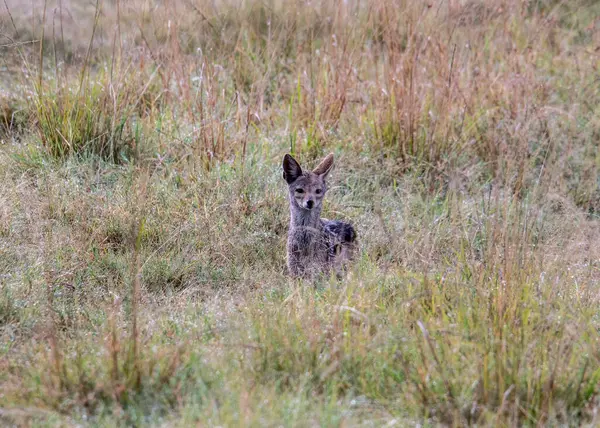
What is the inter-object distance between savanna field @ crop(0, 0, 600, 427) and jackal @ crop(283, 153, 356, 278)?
15cm

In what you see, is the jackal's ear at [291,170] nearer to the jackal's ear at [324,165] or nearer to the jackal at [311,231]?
the jackal at [311,231]

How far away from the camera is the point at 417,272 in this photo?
4.87m

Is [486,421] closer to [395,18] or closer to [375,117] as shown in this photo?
[375,117]

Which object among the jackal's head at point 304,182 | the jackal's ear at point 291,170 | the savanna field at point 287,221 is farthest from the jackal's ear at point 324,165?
the savanna field at point 287,221

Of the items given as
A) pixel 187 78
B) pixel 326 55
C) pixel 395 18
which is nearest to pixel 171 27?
pixel 187 78

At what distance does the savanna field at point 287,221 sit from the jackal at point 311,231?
0.15 m

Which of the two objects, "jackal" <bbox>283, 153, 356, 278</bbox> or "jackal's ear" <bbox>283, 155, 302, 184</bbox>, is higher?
"jackal's ear" <bbox>283, 155, 302, 184</bbox>

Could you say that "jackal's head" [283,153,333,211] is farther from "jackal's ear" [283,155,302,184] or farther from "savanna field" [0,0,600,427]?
"savanna field" [0,0,600,427]

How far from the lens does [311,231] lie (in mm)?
5645

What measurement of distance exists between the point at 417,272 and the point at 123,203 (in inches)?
87.5

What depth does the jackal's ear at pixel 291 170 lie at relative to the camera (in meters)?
5.75

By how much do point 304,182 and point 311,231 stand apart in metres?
0.35

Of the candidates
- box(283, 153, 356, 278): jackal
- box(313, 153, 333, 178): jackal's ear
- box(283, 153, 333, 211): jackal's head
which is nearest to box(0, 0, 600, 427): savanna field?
box(283, 153, 356, 278): jackal

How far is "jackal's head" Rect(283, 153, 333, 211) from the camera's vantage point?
5.65 m
